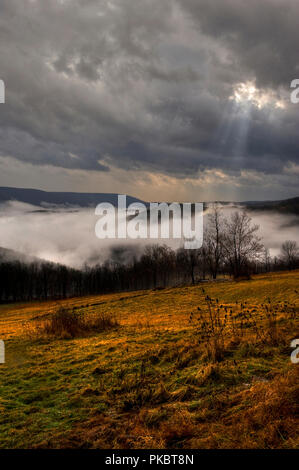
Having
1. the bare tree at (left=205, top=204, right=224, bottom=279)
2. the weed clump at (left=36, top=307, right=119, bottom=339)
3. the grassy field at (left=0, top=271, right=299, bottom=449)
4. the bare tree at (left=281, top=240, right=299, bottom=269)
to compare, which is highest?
the bare tree at (left=205, top=204, right=224, bottom=279)

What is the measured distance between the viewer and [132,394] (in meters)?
5.76

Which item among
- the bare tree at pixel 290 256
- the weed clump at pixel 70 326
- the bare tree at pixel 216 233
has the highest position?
the bare tree at pixel 216 233

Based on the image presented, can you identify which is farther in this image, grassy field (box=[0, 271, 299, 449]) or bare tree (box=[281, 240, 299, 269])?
bare tree (box=[281, 240, 299, 269])

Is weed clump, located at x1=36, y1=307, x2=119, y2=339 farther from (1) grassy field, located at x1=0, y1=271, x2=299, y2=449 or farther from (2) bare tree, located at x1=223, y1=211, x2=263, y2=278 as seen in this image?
(2) bare tree, located at x1=223, y1=211, x2=263, y2=278

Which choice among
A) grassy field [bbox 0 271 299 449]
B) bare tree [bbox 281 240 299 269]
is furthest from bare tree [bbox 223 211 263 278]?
bare tree [bbox 281 240 299 269]

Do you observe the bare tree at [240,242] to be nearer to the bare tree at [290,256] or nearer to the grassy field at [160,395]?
the grassy field at [160,395]

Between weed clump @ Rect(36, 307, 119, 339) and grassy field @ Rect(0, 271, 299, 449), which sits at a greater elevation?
grassy field @ Rect(0, 271, 299, 449)

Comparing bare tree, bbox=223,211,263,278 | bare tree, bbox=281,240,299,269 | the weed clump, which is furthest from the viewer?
bare tree, bbox=281,240,299,269

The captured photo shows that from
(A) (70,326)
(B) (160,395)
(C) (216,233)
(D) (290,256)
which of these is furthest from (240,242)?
(D) (290,256)

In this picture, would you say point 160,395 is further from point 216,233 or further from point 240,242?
point 216,233

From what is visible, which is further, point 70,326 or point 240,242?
point 240,242

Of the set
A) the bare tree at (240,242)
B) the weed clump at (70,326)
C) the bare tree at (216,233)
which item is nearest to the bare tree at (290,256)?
the bare tree at (240,242)

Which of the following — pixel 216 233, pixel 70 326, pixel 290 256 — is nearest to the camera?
pixel 70 326
